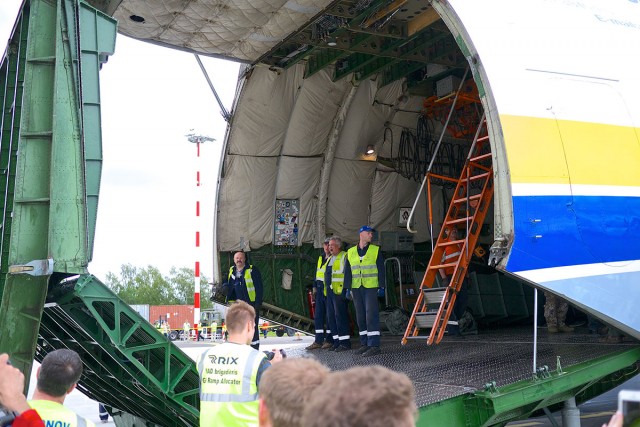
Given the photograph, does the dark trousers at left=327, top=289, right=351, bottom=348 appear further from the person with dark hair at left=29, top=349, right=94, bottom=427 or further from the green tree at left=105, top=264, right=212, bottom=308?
the green tree at left=105, top=264, right=212, bottom=308

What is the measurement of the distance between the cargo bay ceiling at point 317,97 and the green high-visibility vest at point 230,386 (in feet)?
13.8

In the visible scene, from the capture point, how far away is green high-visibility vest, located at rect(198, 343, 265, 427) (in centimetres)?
326

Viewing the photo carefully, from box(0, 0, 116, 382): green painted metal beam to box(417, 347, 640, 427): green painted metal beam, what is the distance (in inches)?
110

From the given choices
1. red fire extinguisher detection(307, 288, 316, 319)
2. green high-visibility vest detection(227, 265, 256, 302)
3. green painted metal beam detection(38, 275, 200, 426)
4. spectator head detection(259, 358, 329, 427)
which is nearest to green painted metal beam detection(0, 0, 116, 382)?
green painted metal beam detection(38, 275, 200, 426)

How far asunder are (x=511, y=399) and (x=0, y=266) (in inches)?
152

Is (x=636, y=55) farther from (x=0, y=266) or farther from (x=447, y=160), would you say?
(x=0, y=266)

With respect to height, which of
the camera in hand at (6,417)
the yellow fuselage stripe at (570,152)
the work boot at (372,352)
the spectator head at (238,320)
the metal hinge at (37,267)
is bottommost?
the work boot at (372,352)

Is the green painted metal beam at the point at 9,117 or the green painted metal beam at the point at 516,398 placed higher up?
the green painted metal beam at the point at 9,117

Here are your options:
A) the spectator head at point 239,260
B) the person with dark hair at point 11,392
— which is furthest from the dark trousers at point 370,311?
the person with dark hair at point 11,392

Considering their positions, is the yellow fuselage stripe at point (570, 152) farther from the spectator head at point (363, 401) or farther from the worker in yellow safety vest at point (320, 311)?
the spectator head at point (363, 401)

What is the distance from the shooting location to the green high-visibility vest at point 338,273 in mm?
8117

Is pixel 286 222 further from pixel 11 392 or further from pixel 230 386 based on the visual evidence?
pixel 11 392

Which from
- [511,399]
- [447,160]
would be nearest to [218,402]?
[511,399]

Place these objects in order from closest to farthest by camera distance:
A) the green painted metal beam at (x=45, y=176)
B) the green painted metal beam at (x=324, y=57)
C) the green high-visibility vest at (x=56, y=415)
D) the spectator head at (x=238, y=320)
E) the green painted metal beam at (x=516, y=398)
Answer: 1. the green high-visibility vest at (x=56, y=415)
2. the spectator head at (x=238, y=320)
3. the green painted metal beam at (x=516, y=398)
4. the green painted metal beam at (x=45, y=176)
5. the green painted metal beam at (x=324, y=57)
